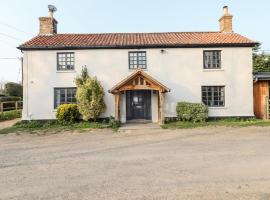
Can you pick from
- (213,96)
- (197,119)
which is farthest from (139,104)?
(213,96)

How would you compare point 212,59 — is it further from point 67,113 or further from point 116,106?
point 67,113

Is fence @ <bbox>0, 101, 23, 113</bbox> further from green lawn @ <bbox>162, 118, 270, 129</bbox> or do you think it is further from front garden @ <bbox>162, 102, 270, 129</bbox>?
green lawn @ <bbox>162, 118, 270, 129</bbox>

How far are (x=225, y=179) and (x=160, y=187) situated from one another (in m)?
1.68

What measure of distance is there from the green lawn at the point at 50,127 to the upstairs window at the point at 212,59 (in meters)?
8.28

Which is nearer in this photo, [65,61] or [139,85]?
[139,85]

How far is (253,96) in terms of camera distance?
19297 millimetres

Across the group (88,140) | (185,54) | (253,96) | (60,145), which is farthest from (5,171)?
(253,96)

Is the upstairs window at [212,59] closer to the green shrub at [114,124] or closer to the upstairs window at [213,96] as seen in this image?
the upstairs window at [213,96]

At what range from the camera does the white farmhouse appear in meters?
18.3

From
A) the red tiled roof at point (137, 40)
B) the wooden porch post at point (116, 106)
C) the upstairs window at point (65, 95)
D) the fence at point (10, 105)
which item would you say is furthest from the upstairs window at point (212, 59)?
the fence at point (10, 105)

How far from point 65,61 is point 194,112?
9.83m

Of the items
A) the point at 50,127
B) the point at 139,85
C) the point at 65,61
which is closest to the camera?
the point at 50,127

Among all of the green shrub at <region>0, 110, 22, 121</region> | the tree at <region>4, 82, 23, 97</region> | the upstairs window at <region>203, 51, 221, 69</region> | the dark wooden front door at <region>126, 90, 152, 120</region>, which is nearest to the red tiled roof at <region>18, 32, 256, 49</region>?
the upstairs window at <region>203, 51, 221, 69</region>

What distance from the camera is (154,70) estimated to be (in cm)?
1847
